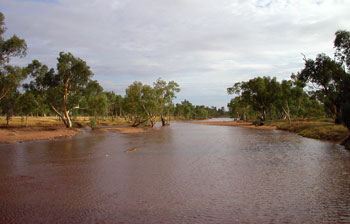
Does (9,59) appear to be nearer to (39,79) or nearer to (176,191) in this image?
(39,79)

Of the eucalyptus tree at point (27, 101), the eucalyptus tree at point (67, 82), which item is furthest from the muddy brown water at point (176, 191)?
the eucalyptus tree at point (27, 101)

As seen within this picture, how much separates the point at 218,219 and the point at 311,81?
3733cm

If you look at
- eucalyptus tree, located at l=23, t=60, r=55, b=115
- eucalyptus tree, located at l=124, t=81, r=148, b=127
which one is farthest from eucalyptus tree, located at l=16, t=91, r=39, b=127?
eucalyptus tree, located at l=124, t=81, r=148, b=127

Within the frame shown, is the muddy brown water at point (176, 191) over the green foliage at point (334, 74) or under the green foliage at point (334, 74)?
under

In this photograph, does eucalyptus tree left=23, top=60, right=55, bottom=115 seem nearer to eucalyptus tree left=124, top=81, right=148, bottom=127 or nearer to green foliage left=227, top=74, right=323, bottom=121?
eucalyptus tree left=124, top=81, right=148, bottom=127

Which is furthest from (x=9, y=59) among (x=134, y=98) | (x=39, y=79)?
(x=134, y=98)

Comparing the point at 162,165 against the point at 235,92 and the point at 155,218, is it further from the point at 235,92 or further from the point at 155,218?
the point at 235,92

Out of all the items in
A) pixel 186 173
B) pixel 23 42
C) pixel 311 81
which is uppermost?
pixel 23 42

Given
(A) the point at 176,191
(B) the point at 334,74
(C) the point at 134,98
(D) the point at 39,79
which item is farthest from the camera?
(C) the point at 134,98

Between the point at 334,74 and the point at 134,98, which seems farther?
the point at 134,98

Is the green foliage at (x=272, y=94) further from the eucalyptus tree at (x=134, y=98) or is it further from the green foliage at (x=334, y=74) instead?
the eucalyptus tree at (x=134, y=98)

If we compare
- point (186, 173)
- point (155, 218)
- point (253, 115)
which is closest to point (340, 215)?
point (155, 218)

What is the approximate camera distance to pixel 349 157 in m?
19.7

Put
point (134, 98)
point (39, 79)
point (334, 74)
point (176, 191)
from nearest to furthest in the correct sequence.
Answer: point (176, 191)
point (334, 74)
point (39, 79)
point (134, 98)
